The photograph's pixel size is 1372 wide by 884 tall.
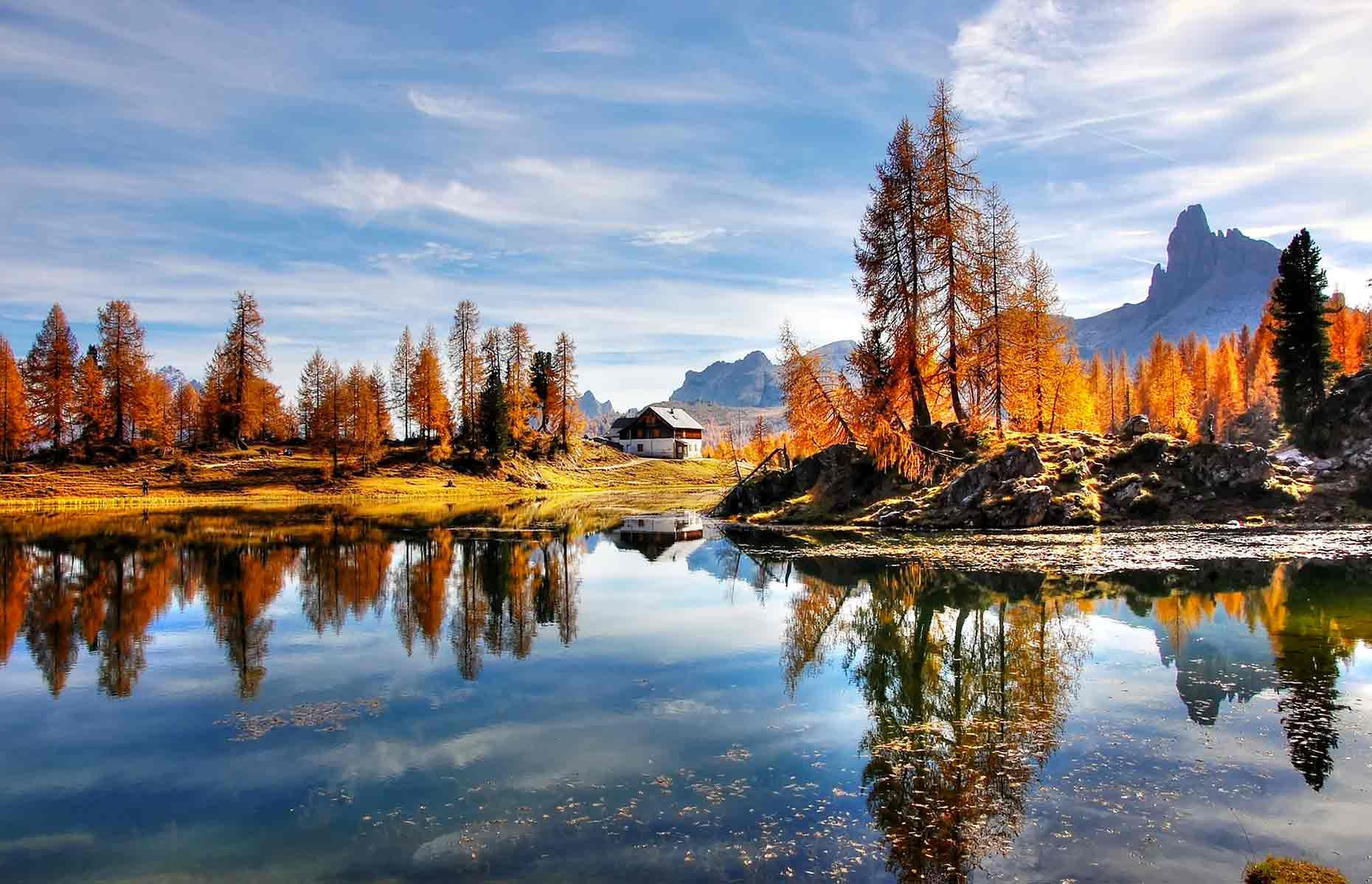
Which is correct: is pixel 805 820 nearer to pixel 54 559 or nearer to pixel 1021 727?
pixel 1021 727

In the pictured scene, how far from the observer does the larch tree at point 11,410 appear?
262 ft

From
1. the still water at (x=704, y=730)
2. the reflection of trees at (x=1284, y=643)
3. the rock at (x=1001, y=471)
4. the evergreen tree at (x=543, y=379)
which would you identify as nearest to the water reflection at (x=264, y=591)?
the still water at (x=704, y=730)

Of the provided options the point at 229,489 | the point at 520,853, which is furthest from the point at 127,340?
the point at 520,853

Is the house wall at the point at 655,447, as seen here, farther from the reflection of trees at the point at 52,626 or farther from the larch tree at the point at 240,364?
the reflection of trees at the point at 52,626

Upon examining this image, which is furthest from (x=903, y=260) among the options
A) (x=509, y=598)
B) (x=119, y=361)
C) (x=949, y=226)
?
(x=119, y=361)

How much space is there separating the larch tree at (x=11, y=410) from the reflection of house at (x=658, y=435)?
8872cm

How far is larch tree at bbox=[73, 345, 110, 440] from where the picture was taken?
86438 mm

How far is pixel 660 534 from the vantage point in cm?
4928

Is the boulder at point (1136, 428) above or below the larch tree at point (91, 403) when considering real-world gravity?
below

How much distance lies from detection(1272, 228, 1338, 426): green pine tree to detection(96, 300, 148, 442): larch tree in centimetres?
11504

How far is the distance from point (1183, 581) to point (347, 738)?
25437 mm

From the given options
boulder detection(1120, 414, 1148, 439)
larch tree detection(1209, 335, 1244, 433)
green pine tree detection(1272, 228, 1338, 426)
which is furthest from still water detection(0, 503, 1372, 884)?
larch tree detection(1209, 335, 1244, 433)

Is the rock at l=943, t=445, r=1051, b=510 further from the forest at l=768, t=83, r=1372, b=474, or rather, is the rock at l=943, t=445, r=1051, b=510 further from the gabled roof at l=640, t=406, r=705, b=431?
the gabled roof at l=640, t=406, r=705, b=431

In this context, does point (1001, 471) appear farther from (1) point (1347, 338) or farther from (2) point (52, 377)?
(2) point (52, 377)
